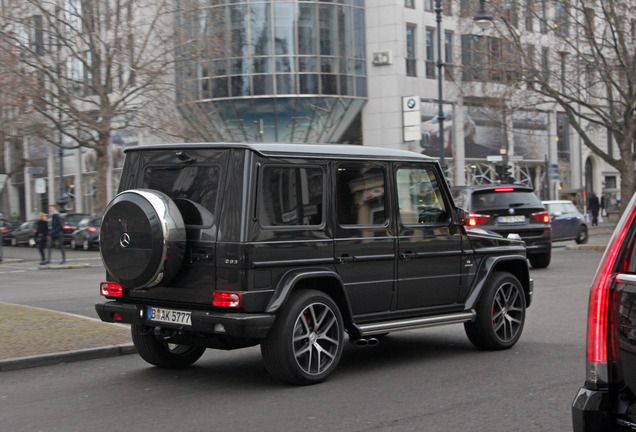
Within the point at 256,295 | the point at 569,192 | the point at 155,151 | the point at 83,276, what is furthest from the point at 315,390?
the point at 569,192

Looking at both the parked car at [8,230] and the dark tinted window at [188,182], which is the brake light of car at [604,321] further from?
the parked car at [8,230]

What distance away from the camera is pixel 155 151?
763cm

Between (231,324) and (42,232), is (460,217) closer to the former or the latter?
(231,324)

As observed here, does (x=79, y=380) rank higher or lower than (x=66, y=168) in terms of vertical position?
lower

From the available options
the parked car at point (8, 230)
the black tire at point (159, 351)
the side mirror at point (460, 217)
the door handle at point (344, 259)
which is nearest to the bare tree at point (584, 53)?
the side mirror at point (460, 217)

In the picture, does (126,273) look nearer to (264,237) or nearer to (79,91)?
(264,237)

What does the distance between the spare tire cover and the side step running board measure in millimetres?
1801

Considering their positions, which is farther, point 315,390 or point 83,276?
point 83,276

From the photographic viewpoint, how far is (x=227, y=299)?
679cm

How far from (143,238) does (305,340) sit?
5.08 ft

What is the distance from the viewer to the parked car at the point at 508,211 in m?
17.7

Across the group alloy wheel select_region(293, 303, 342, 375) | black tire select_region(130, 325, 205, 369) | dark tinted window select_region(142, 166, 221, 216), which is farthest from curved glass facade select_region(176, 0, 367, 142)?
alloy wheel select_region(293, 303, 342, 375)

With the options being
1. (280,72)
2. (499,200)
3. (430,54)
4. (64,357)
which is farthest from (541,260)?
(430,54)

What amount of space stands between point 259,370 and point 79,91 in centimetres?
2721
